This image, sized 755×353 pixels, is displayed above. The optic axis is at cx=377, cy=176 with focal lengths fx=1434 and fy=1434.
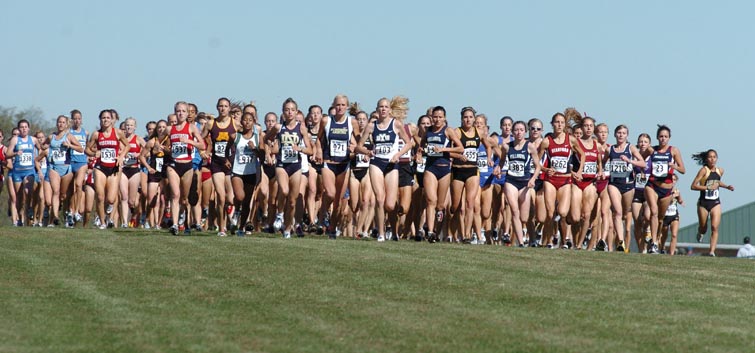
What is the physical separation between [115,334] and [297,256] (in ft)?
23.6

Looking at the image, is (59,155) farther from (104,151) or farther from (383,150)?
(383,150)

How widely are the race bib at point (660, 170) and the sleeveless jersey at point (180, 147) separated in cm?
872

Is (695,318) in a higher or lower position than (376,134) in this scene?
lower

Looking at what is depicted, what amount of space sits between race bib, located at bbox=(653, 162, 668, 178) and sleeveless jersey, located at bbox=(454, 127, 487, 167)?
407cm

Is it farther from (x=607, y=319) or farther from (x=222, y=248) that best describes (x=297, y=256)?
(x=607, y=319)

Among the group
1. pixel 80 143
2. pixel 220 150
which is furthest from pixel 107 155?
pixel 220 150

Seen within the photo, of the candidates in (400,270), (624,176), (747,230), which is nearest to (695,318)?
(400,270)

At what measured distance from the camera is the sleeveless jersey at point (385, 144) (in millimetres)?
23531

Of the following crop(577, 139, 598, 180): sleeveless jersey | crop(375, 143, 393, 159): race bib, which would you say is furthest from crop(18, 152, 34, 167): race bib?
crop(577, 139, 598, 180): sleeveless jersey

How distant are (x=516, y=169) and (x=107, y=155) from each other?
7.95 meters

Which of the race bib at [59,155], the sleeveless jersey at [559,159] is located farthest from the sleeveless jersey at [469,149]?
the race bib at [59,155]

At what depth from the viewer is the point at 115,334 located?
11.6 m

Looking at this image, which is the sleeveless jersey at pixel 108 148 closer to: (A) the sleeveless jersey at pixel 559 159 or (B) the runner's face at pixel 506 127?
(B) the runner's face at pixel 506 127

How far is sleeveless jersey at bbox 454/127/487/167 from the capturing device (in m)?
24.2
